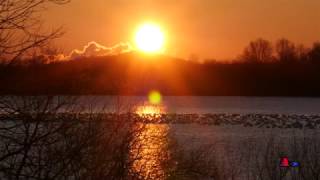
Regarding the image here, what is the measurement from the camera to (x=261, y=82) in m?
83.6

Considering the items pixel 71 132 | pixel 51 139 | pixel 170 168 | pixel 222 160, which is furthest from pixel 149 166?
pixel 222 160

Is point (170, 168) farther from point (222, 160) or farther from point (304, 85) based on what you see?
point (304, 85)

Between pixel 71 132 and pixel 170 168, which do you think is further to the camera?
pixel 170 168

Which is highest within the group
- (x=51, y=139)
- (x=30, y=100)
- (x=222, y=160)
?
(x=30, y=100)

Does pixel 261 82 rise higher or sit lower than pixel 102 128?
higher

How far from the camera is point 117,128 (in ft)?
18.9

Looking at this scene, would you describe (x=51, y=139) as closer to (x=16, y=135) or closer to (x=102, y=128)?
(x=16, y=135)

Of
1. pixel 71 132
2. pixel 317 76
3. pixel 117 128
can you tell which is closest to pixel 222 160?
pixel 117 128

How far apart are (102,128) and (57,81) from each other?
172 centimetres

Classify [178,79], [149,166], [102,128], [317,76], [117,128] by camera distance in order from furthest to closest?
[178,79] → [317,76] → [149,166] → [117,128] → [102,128]

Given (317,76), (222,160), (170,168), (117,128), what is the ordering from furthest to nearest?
1. (317,76)
2. (222,160)
3. (170,168)
4. (117,128)

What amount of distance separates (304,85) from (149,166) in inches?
3076

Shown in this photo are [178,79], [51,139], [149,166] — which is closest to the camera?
[51,139]

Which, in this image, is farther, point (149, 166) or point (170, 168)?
point (170, 168)
